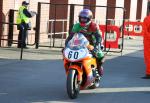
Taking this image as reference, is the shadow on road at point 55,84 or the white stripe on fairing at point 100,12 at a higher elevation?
the white stripe on fairing at point 100,12

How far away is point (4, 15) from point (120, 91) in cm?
938

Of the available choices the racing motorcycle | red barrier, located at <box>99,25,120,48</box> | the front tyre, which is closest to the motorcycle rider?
the racing motorcycle

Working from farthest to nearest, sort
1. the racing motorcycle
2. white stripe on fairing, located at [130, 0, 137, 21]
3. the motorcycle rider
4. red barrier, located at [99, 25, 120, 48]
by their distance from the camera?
white stripe on fairing, located at [130, 0, 137, 21], red barrier, located at [99, 25, 120, 48], the motorcycle rider, the racing motorcycle

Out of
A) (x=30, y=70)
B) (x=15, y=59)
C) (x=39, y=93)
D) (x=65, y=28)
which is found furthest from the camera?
(x=65, y=28)

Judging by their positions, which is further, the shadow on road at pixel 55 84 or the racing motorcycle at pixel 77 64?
the shadow on road at pixel 55 84

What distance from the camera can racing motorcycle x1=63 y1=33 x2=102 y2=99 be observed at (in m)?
9.10

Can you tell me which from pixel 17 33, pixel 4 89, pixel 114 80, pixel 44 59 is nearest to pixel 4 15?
pixel 17 33

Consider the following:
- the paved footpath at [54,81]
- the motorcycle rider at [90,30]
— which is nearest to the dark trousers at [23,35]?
the paved footpath at [54,81]

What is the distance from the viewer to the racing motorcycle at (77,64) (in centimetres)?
910

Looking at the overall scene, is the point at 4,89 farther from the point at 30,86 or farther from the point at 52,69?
the point at 52,69

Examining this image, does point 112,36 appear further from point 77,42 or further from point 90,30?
point 77,42

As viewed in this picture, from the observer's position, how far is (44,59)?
613 inches

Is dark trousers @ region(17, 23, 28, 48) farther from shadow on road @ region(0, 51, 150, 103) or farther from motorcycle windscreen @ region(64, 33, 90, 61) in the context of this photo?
motorcycle windscreen @ region(64, 33, 90, 61)

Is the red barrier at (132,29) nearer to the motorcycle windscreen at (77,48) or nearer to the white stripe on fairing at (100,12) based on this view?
the white stripe on fairing at (100,12)
